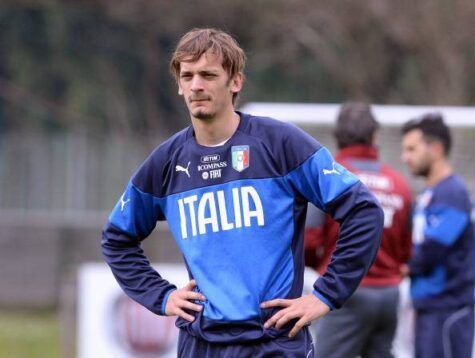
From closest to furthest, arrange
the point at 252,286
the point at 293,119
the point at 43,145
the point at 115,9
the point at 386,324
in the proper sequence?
the point at 252,286
the point at 386,324
the point at 293,119
the point at 43,145
the point at 115,9

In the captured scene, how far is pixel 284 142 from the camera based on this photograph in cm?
517

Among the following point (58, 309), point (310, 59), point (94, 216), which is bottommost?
point (58, 309)

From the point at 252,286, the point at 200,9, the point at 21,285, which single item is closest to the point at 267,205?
the point at 252,286

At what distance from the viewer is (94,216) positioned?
653 inches

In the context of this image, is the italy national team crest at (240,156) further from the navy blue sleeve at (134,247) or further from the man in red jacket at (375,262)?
the man in red jacket at (375,262)

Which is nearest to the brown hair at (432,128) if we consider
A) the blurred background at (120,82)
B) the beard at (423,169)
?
the beard at (423,169)

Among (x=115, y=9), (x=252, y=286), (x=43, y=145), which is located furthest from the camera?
(x=115, y=9)

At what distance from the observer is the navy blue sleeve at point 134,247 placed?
17.8ft

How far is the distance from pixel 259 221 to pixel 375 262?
8.18 ft

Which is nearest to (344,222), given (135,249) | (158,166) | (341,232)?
(341,232)

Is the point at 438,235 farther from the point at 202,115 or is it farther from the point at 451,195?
the point at 202,115

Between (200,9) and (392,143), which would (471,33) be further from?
(392,143)

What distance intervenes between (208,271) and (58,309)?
11.1 metres

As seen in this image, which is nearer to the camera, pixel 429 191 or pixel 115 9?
pixel 429 191
